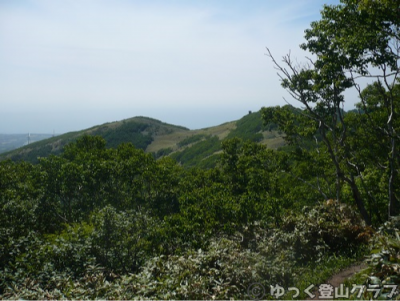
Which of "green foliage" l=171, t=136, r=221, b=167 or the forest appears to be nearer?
the forest

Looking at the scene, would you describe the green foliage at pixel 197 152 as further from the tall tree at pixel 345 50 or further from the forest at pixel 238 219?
the tall tree at pixel 345 50

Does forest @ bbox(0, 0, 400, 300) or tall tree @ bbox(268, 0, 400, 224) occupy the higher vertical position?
tall tree @ bbox(268, 0, 400, 224)

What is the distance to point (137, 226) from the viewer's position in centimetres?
1512

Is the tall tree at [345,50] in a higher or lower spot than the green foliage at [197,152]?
higher

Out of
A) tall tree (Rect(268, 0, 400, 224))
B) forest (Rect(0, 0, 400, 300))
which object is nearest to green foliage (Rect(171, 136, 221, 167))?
forest (Rect(0, 0, 400, 300))

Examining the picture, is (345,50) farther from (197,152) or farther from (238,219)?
(197,152)

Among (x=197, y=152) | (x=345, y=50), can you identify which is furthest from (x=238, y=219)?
(x=197, y=152)

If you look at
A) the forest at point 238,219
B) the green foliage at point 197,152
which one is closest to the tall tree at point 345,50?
the forest at point 238,219

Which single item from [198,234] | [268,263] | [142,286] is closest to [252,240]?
[268,263]

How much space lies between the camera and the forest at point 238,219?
9.52 meters

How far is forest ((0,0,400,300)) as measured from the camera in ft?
31.2

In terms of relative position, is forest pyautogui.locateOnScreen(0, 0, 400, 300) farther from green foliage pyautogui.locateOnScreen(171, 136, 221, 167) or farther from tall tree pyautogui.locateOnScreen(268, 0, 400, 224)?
green foliage pyautogui.locateOnScreen(171, 136, 221, 167)

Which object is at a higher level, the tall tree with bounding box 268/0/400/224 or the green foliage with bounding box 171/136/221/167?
the tall tree with bounding box 268/0/400/224

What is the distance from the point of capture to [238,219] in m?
17.0
